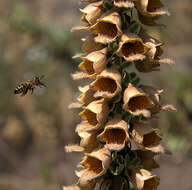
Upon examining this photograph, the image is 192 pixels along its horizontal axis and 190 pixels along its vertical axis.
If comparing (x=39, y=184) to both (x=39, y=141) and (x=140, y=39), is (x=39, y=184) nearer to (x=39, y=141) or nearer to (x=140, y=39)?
(x=39, y=141)

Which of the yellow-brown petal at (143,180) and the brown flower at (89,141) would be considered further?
the brown flower at (89,141)

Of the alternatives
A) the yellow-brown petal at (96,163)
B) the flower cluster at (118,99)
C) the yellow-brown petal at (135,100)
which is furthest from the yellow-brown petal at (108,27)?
the yellow-brown petal at (96,163)

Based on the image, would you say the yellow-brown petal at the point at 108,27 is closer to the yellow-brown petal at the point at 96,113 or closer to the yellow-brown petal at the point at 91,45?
the yellow-brown petal at the point at 91,45

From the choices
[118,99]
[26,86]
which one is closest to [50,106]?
[26,86]

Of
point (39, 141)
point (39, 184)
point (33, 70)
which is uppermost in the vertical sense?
point (33, 70)

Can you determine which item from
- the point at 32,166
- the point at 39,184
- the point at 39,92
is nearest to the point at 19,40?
the point at 39,92

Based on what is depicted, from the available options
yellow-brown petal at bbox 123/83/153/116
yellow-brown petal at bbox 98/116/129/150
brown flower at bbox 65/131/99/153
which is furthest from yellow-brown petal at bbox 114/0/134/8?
brown flower at bbox 65/131/99/153

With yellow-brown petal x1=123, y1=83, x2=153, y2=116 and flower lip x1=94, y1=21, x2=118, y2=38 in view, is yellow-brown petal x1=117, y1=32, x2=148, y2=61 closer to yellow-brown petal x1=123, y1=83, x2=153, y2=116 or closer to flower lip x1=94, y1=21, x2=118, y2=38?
flower lip x1=94, y1=21, x2=118, y2=38
